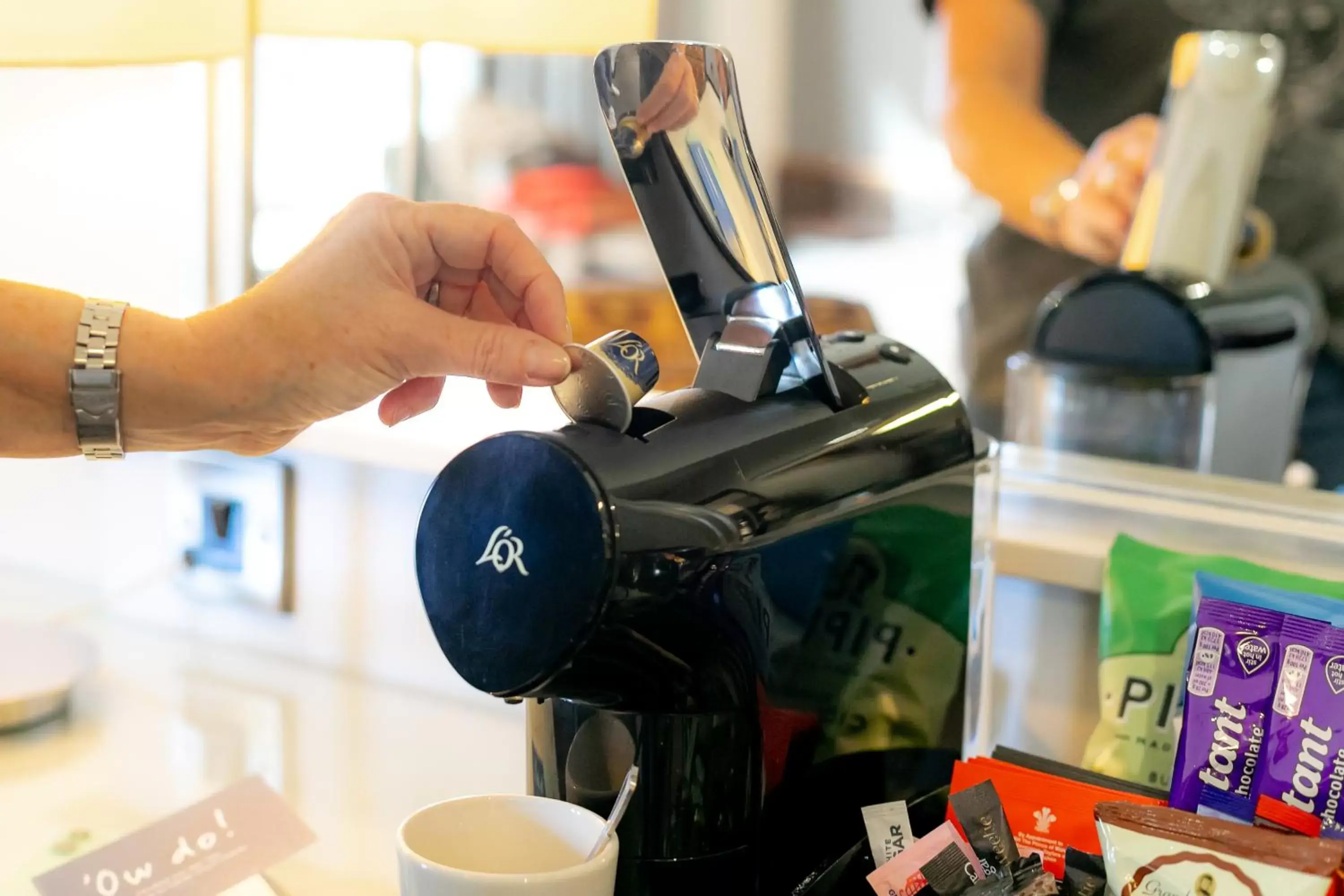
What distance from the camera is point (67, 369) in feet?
1.88

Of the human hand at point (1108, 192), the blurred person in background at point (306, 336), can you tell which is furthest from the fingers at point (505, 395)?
the human hand at point (1108, 192)

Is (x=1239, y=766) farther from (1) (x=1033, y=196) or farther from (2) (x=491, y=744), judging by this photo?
(1) (x=1033, y=196)

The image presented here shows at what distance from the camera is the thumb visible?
0.51 m

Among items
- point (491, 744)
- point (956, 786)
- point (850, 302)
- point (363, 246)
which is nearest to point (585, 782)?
point (956, 786)

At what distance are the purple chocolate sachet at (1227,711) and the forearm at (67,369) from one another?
1.40 feet

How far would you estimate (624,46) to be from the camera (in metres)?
0.46

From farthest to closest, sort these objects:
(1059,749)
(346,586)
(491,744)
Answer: (346,586), (491,744), (1059,749)

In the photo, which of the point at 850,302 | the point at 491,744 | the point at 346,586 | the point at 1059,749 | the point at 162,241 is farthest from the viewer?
the point at 850,302

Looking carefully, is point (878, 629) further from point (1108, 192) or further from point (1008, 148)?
point (1008, 148)

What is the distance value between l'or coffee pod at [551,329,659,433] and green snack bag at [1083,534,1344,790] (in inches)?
11.2

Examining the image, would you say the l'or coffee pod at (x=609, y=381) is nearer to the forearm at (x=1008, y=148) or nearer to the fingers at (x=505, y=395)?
the fingers at (x=505, y=395)

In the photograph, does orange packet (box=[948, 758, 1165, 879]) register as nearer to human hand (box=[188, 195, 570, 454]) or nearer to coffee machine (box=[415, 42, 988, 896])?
coffee machine (box=[415, 42, 988, 896])

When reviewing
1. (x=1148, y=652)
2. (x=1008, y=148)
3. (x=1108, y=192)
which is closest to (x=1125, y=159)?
(x=1108, y=192)

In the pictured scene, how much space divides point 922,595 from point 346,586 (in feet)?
1.69
